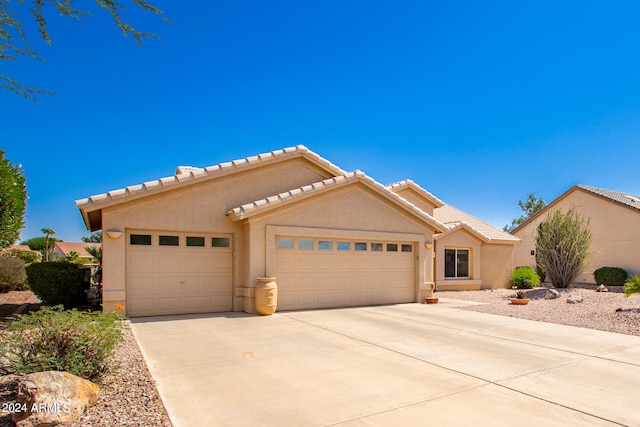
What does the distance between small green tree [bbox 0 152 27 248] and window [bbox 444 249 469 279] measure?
70.3 ft

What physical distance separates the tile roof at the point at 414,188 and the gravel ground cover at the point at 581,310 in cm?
639

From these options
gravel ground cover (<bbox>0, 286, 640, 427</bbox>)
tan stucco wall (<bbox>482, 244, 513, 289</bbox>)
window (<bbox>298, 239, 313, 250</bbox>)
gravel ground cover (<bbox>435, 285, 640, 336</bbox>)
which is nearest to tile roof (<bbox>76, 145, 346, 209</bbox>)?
window (<bbox>298, 239, 313, 250</bbox>)

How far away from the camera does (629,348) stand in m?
8.38

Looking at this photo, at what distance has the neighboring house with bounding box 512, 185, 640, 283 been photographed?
25048mm

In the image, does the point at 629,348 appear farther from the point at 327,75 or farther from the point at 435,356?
the point at 327,75

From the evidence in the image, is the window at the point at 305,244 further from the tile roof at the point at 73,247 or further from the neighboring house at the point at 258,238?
the tile roof at the point at 73,247

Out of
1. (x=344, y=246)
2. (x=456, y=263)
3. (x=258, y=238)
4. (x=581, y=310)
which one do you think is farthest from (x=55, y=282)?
(x=456, y=263)

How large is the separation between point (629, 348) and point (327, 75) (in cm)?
1320

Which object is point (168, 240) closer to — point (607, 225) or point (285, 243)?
point (285, 243)

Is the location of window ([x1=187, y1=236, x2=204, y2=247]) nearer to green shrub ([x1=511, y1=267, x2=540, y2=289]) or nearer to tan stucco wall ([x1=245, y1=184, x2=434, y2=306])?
tan stucco wall ([x1=245, y1=184, x2=434, y2=306])

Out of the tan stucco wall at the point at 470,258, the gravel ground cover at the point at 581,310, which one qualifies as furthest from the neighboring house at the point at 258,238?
the tan stucco wall at the point at 470,258

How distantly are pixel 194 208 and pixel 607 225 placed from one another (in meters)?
27.1

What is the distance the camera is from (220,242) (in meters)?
13.0

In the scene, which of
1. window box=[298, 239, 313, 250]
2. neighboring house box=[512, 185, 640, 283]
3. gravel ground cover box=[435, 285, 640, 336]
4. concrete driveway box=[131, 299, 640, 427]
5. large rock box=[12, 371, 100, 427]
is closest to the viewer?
large rock box=[12, 371, 100, 427]
